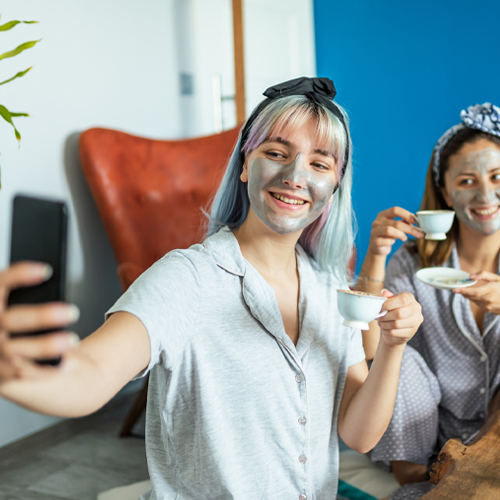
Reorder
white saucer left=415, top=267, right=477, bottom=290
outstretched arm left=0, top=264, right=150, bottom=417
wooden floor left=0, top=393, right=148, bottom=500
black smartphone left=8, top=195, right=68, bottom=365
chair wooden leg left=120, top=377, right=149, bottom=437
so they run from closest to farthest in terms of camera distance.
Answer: outstretched arm left=0, top=264, right=150, bottom=417 < black smartphone left=8, top=195, right=68, bottom=365 < white saucer left=415, top=267, right=477, bottom=290 < wooden floor left=0, top=393, right=148, bottom=500 < chair wooden leg left=120, top=377, right=149, bottom=437

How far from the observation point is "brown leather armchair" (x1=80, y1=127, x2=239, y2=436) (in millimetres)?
2277

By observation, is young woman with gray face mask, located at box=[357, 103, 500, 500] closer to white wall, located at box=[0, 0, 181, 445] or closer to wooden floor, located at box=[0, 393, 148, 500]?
wooden floor, located at box=[0, 393, 148, 500]

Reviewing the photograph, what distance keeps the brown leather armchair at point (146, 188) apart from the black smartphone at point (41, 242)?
1.79 ft

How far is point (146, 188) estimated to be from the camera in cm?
243

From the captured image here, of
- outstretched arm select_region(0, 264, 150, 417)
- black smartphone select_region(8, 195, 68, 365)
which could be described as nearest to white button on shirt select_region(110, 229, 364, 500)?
outstretched arm select_region(0, 264, 150, 417)

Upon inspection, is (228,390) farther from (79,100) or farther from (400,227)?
(79,100)

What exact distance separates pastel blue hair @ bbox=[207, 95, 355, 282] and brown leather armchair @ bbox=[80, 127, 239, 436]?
3.33 feet

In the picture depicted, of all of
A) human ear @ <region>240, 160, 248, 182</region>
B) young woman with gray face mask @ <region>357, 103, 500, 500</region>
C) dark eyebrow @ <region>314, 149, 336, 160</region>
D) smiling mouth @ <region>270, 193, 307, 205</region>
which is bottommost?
young woman with gray face mask @ <region>357, 103, 500, 500</region>

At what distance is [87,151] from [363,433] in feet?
5.50

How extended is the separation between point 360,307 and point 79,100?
1.88 metres

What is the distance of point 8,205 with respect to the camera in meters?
2.04

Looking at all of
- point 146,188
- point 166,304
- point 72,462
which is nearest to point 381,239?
point 166,304

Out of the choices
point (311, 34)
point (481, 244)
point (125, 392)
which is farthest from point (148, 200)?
point (311, 34)

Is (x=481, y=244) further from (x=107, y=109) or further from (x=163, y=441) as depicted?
(x=107, y=109)
